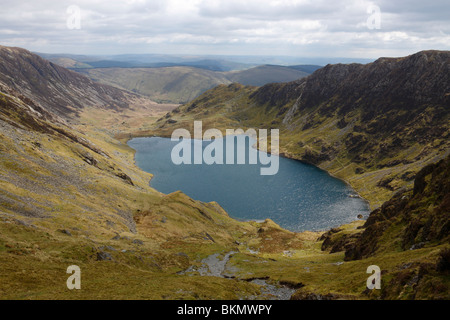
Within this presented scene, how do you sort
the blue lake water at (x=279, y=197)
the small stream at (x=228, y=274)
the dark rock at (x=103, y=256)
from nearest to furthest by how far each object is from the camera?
the small stream at (x=228, y=274)
the dark rock at (x=103, y=256)
the blue lake water at (x=279, y=197)

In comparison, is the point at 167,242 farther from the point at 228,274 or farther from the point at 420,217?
the point at 420,217

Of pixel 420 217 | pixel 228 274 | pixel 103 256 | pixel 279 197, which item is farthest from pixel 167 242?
pixel 279 197

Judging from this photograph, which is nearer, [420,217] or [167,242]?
[420,217]

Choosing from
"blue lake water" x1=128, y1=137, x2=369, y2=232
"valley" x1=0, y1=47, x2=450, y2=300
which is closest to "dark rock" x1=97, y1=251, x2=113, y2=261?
"valley" x1=0, y1=47, x2=450, y2=300

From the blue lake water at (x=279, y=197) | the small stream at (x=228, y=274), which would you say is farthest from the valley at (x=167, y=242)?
the blue lake water at (x=279, y=197)

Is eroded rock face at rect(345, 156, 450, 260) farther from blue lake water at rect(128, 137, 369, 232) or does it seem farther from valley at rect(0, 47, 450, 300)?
blue lake water at rect(128, 137, 369, 232)

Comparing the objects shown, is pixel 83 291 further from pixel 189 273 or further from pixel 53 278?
pixel 189 273

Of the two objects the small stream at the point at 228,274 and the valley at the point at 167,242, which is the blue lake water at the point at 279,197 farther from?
the small stream at the point at 228,274

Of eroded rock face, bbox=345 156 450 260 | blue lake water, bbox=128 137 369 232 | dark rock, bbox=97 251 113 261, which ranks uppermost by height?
eroded rock face, bbox=345 156 450 260

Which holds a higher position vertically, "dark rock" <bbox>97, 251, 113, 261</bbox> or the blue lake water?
"dark rock" <bbox>97, 251, 113, 261</bbox>
